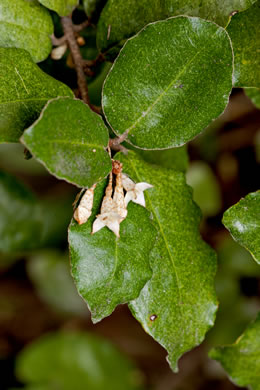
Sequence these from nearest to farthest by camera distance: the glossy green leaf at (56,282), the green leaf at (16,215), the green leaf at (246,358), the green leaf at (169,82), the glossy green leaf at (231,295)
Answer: the green leaf at (169,82) → the green leaf at (246,358) → the green leaf at (16,215) → the glossy green leaf at (231,295) → the glossy green leaf at (56,282)

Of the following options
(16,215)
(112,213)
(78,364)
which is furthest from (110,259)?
(78,364)

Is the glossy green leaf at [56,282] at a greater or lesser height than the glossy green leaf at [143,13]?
lesser

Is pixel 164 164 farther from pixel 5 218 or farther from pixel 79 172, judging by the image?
pixel 5 218

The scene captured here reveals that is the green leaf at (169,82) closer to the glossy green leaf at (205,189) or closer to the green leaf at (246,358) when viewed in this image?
the green leaf at (246,358)

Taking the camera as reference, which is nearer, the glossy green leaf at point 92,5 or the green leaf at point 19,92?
the green leaf at point 19,92

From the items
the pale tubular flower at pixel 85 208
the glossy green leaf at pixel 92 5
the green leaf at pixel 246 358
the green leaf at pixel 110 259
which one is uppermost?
the glossy green leaf at pixel 92 5

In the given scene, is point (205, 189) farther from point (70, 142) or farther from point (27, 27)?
point (70, 142)

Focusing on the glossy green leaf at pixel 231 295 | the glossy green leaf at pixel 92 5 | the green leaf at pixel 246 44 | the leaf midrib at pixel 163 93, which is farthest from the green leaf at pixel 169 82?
the glossy green leaf at pixel 231 295

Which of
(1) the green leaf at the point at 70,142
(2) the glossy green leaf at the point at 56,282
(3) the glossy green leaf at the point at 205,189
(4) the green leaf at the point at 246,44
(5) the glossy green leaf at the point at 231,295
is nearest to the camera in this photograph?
(1) the green leaf at the point at 70,142
